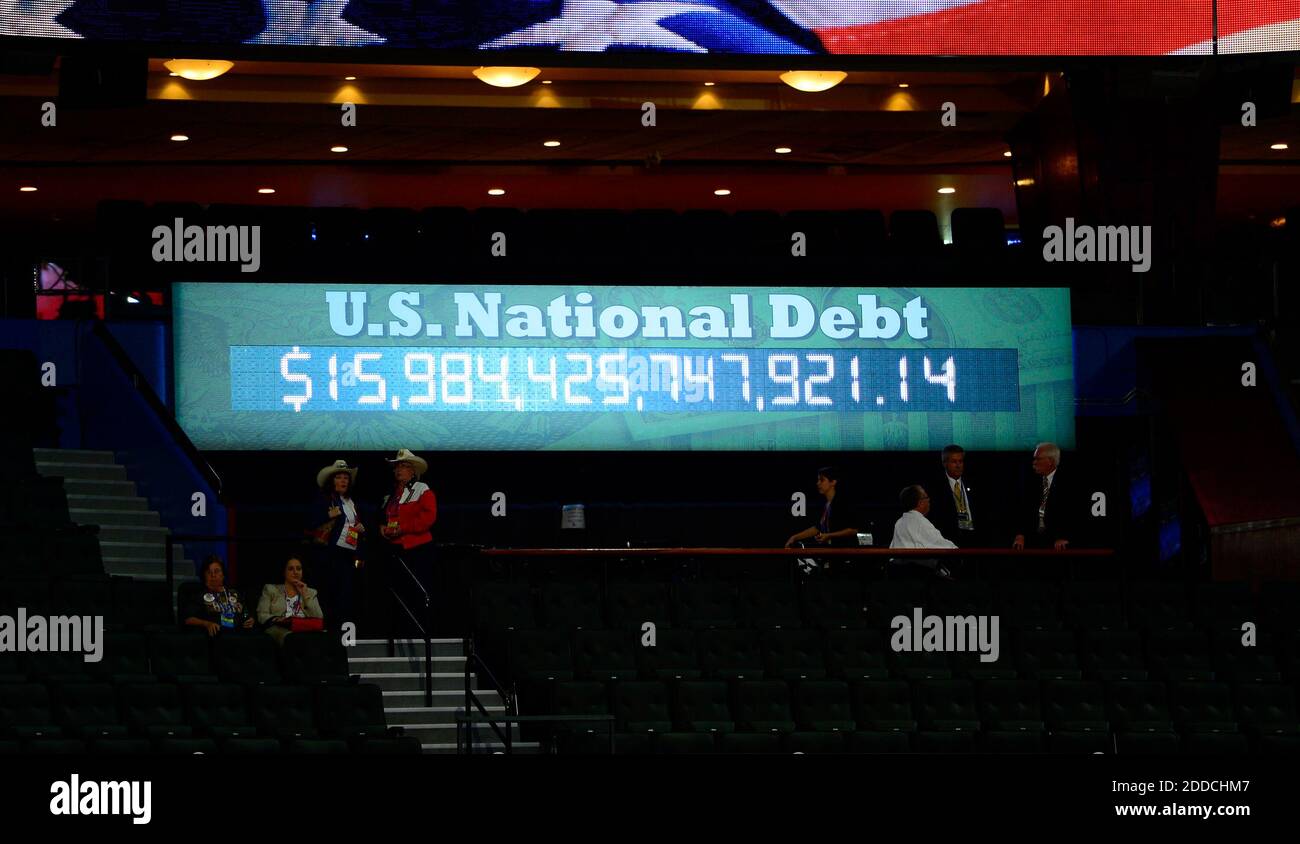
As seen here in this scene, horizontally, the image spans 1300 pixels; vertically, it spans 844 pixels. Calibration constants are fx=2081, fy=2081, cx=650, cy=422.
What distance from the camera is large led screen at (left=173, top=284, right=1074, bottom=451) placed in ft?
54.9

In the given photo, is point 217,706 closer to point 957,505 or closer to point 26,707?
point 26,707

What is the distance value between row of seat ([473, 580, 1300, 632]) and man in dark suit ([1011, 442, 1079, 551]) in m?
0.40

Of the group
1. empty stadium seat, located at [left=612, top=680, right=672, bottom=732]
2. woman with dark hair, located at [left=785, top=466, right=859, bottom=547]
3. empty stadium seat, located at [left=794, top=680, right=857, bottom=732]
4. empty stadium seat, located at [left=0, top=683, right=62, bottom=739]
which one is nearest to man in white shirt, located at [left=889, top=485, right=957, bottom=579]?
woman with dark hair, located at [left=785, top=466, right=859, bottom=547]

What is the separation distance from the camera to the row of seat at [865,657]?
13.3m

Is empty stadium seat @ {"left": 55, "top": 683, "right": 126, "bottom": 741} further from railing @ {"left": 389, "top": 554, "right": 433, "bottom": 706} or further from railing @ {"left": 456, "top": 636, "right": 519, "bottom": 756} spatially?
railing @ {"left": 389, "top": 554, "right": 433, "bottom": 706}

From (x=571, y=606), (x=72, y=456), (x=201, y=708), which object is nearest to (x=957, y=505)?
(x=571, y=606)

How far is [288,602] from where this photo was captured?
1367cm

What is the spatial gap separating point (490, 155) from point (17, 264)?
5.86m

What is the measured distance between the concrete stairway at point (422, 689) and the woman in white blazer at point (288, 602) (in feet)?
1.85

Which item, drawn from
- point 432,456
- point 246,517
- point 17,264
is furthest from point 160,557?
point 17,264

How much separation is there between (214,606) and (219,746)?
205 centimetres

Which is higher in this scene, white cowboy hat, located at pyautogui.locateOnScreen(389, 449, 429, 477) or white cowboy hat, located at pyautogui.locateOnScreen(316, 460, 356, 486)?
white cowboy hat, located at pyautogui.locateOnScreen(389, 449, 429, 477)

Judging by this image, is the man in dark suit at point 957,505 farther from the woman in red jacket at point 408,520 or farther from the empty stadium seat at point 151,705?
the empty stadium seat at point 151,705
